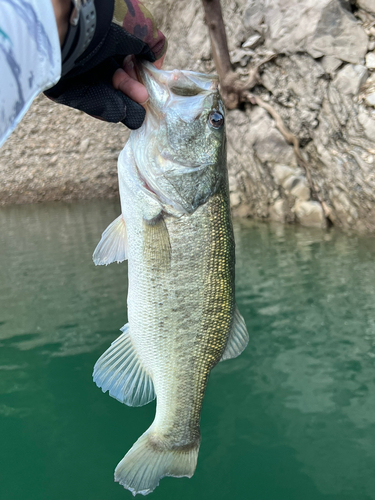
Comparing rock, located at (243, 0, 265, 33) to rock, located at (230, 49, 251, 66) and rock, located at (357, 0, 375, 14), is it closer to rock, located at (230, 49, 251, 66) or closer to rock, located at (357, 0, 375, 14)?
rock, located at (230, 49, 251, 66)

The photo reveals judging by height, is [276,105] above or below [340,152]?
above

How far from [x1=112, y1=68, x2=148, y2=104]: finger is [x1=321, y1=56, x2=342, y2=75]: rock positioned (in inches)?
255

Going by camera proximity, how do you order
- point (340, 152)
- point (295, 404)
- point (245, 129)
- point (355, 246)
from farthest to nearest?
point (245, 129) → point (340, 152) → point (355, 246) → point (295, 404)

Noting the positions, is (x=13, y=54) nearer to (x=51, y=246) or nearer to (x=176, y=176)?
(x=176, y=176)

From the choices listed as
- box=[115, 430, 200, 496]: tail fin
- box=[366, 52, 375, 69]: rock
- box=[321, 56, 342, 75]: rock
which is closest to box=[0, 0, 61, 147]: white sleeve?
box=[115, 430, 200, 496]: tail fin

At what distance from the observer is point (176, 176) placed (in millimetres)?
1855

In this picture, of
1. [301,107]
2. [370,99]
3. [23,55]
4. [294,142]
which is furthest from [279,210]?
[23,55]

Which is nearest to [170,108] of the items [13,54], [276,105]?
[13,54]

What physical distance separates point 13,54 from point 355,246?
641 centimetres

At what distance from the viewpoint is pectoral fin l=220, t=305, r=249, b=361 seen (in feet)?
6.57

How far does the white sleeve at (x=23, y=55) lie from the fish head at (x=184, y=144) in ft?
3.15

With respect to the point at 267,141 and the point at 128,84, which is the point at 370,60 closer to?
the point at 267,141

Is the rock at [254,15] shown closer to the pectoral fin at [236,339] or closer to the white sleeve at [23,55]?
the pectoral fin at [236,339]

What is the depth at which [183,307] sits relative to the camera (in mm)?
1873
